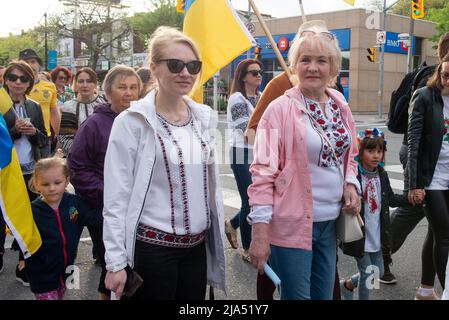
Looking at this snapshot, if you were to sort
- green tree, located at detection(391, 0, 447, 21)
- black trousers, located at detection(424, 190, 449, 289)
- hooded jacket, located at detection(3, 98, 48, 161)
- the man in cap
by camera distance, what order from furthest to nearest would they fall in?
green tree, located at detection(391, 0, 447, 21), the man in cap, hooded jacket, located at detection(3, 98, 48, 161), black trousers, located at detection(424, 190, 449, 289)

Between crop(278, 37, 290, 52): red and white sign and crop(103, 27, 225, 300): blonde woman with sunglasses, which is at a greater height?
crop(278, 37, 290, 52): red and white sign

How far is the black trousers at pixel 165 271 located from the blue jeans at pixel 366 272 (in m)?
1.72

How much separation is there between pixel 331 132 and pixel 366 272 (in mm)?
1526

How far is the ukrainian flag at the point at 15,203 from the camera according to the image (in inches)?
134

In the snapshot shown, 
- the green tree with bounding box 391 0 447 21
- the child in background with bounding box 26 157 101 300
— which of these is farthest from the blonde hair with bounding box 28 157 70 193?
the green tree with bounding box 391 0 447 21

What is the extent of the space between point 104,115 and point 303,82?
1589 millimetres

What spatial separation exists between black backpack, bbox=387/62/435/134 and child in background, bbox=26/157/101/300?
8.64 ft

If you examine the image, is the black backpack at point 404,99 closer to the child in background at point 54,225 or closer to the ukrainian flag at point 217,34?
the ukrainian flag at point 217,34

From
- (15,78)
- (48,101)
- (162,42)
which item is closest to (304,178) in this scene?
(162,42)

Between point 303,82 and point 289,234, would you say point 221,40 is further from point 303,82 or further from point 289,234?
point 289,234

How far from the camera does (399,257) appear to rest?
5.28 meters

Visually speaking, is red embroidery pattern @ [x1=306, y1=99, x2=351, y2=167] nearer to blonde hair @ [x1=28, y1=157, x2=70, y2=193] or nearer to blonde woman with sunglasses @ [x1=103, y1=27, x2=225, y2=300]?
blonde woman with sunglasses @ [x1=103, y1=27, x2=225, y2=300]

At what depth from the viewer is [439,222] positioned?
3.81 meters

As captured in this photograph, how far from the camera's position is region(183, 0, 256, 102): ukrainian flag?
390cm
